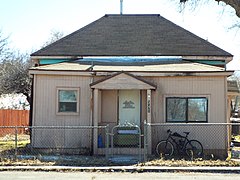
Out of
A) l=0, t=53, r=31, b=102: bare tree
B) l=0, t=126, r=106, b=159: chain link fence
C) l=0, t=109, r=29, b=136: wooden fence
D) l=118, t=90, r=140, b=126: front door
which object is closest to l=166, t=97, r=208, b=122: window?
l=118, t=90, r=140, b=126: front door

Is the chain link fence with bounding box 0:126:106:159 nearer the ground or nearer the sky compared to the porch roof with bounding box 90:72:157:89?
nearer the ground

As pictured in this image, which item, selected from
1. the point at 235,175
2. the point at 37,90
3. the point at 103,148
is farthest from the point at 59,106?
the point at 235,175

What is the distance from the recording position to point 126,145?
15773 mm

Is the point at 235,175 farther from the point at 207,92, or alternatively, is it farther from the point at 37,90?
the point at 37,90

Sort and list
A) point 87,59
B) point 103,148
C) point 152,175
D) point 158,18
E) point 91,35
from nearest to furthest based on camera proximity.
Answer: point 152,175 → point 103,148 → point 87,59 → point 91,35 → point 158,18

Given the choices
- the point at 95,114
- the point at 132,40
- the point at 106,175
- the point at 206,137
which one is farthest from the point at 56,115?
the point at 132,40

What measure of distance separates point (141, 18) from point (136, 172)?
→ 12.9 meters

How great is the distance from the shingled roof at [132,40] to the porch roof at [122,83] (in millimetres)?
3882

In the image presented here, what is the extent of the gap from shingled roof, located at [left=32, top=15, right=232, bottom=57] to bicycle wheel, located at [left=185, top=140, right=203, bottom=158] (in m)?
5.00

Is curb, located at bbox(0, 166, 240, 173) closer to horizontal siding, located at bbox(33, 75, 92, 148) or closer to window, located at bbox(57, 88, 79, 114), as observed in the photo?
horizontal siding, located at bbox(33, 75, 92, 148)

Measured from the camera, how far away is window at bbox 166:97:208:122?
53.1ft

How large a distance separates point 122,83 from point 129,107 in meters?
1.57

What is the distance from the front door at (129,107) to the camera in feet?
54.9

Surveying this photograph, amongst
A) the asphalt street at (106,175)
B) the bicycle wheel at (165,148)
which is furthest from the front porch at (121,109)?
the asphalt street at (106,175)
